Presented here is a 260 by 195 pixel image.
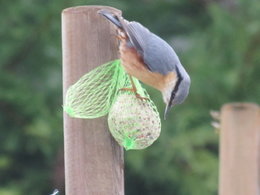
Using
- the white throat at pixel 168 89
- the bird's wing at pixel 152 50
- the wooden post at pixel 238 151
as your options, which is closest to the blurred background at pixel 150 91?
the wooden post at pixel 238 151

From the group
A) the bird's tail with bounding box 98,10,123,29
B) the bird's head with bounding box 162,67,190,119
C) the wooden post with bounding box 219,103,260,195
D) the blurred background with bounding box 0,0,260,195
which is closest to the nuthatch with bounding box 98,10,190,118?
the bird's head with bounding box 162,67,190,119

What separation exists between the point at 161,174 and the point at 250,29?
1.62 m

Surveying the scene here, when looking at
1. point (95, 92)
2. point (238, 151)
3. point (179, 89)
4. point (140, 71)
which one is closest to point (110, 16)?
point (95, 92)

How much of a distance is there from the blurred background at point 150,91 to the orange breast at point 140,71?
13.6ft

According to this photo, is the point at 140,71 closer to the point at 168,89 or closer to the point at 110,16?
the point at 168,89

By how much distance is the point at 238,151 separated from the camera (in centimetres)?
393

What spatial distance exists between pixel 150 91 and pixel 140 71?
14.7ft

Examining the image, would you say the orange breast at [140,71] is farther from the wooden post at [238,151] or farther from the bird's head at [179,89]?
the wooden post at [238,151]

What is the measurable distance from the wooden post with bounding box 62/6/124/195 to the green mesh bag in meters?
0.03

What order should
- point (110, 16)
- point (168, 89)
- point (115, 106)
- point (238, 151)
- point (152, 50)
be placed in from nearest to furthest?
point (110, 16)
point (115, 106)
point (152, 50)
point (168, 89)
point (238, 151)

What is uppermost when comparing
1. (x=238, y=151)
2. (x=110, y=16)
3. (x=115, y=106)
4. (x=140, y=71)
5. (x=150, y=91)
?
(x=150, y=91)

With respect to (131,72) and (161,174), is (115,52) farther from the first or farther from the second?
(161,174)

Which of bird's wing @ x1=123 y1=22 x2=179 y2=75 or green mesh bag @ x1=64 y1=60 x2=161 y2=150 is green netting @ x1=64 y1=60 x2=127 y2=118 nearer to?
green mesh bag @ x1=64 y1=60 x2=161 y2=150

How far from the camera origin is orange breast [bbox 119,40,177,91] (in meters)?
3.08
